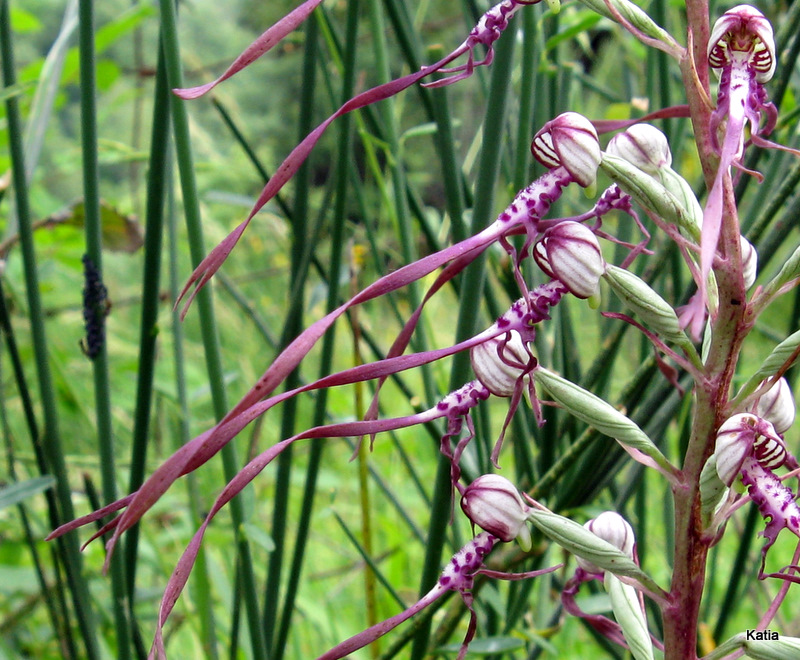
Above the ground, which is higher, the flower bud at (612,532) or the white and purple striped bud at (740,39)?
the white and purple striped bud at (740,39)

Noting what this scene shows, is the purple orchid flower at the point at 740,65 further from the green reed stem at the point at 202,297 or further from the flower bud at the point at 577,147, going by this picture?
the green reed stem at the point at 202,297

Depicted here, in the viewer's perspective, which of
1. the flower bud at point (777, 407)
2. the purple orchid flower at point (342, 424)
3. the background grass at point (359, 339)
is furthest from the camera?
the background grass at point (359, 339)

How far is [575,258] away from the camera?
0.89 ft

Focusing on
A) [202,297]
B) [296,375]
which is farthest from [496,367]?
[296,375]

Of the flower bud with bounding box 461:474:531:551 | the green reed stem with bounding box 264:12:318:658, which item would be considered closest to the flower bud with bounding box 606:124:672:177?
the flower bud with bounding box 461:474:531:551

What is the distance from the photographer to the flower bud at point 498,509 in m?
0.30

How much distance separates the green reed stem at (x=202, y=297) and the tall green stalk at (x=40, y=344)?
11 centimetres

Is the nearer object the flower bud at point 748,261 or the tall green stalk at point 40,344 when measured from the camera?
the flower bud at point 748,261

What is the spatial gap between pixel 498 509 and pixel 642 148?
0.14 meters

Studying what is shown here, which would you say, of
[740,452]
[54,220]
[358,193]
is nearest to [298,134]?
[358,193]

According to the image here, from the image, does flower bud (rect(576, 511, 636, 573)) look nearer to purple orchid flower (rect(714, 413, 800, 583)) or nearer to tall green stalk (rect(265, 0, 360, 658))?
purple orchid flower (rect(714, 413, 800, 583))

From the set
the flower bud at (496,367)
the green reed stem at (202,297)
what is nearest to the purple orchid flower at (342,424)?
the flower bud at (496,367)

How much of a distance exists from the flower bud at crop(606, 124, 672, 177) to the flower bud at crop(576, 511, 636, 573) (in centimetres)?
13

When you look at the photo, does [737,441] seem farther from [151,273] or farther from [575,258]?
[151,273]
